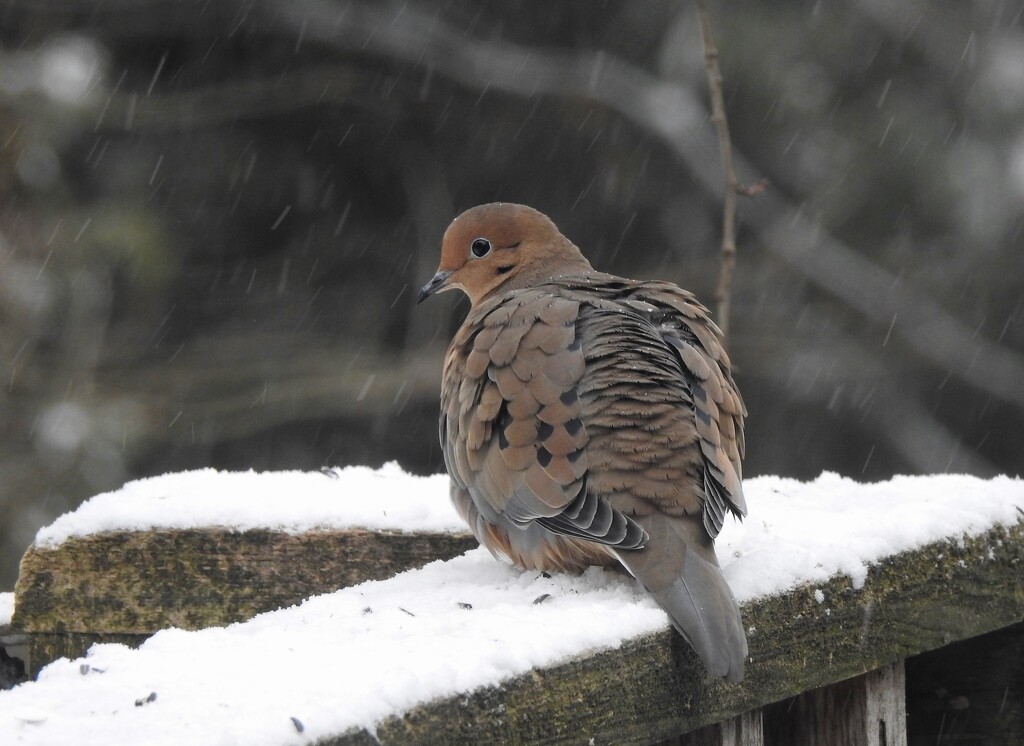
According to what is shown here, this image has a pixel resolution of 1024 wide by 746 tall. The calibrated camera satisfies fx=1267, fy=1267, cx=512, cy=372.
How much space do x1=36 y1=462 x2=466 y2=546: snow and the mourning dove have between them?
0.18 metres

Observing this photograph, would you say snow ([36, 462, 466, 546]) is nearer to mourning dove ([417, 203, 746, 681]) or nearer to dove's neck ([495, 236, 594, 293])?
mourning dove ([417, 203, 746, 681])

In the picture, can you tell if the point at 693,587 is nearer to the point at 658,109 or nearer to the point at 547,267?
the point at 547,267

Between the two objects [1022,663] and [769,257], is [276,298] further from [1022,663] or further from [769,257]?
[1022,663]

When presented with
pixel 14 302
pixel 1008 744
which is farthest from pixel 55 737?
pixel 14 302

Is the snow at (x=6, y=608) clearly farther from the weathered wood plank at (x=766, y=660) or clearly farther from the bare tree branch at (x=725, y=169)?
the bare tree branch at (x=725, y=169)

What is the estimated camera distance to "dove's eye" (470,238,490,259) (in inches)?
155

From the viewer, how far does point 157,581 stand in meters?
2.78

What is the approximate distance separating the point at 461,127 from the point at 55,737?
7.75m

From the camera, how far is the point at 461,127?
891 centimetres

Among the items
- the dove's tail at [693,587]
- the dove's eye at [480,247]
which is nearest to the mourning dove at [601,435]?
the dove's tail at [693,587]

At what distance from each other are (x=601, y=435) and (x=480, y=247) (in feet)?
4.97

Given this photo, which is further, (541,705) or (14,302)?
(14,302)

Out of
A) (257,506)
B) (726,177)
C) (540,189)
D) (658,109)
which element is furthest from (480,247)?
(658,109)

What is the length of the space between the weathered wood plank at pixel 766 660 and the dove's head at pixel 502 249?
159 cm
